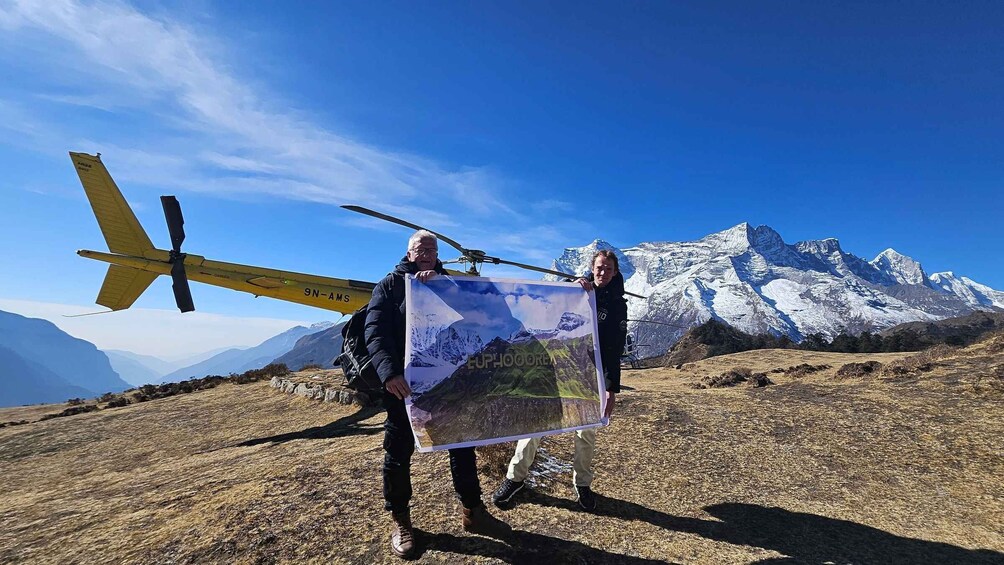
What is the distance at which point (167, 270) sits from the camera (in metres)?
18.4

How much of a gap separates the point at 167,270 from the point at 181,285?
118cm

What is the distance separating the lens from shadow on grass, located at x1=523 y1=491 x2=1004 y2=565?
444cm

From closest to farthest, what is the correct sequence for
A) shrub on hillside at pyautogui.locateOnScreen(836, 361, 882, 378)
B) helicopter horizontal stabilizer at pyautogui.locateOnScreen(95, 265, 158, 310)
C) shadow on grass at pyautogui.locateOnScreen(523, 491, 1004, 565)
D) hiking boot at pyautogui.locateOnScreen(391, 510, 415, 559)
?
1. hiking boot at pyautogui.locateOnScreen(391, 510, 415, 559)
2. shadow on grass at pyautogui.locateOnScreen(523, 491, 1004, 565)
3. shrub on hillside at pyautogui.locateOnScreen(836, 361, 882, 378)
4. helicopter horizontal stabilizer at pyautogui.locateOnScreen(95, 265, 158, 310)

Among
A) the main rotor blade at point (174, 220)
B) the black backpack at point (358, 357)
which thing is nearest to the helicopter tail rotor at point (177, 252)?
the main rotor blade at point (174, 220)

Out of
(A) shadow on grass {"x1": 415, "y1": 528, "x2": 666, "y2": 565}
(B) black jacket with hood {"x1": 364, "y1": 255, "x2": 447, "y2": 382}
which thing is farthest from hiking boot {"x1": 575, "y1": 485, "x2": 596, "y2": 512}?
(B) black jacket with hood {"x1": 364, "y1": 255, "x2": 447, "y2": 382}

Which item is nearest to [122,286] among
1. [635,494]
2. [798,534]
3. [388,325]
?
[388,325]

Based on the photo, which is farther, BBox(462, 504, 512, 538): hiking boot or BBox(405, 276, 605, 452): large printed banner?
BBox(462, 504, 512, 538): hiking boot

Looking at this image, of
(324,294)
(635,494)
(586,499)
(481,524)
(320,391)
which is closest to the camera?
(481,524)

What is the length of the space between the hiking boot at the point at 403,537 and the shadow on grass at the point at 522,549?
0.40 ft

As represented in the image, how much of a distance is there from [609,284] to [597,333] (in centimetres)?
72

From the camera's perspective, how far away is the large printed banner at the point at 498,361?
4273 millimetres

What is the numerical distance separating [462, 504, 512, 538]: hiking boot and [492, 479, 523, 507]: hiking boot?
0.62 meters

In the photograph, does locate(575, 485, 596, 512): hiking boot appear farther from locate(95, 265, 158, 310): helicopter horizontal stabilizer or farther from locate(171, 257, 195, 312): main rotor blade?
locate(95, 265, 158, 310): helicopter horizontal stabilizer

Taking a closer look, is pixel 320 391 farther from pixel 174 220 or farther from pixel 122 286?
pixel 122 286
